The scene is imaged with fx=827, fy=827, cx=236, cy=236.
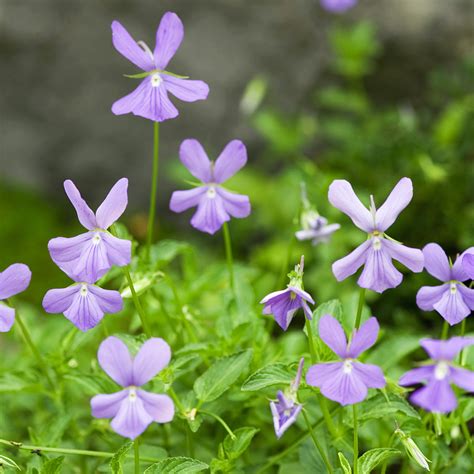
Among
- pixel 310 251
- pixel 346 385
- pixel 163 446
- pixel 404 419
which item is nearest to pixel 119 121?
pixel 310 251

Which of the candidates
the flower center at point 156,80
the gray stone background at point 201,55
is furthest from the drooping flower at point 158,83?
the gray stone background at point 201,55

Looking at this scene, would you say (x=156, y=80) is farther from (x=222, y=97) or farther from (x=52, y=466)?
(x=222, y=97)

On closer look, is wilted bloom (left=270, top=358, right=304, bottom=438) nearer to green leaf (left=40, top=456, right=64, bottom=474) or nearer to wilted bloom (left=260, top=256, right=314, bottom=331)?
wilted bloom (left=260, top=256, right=314, bottom=331)

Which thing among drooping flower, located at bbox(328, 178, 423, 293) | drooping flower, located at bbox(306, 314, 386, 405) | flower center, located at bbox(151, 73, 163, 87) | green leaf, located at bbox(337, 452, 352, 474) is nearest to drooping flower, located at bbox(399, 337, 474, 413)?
drooping flower, located at bbox(306, 314, 386, 405)

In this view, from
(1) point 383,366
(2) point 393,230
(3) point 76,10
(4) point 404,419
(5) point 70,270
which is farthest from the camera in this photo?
(3) point 76,10

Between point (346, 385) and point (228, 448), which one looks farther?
point (228, 448)

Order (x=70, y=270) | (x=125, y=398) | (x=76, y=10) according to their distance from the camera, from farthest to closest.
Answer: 1. (x=76, y=10)
2. (x=70, y=270)
3. (x=125, y=398)

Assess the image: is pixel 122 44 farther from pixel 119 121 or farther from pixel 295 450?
pixel 119 121
